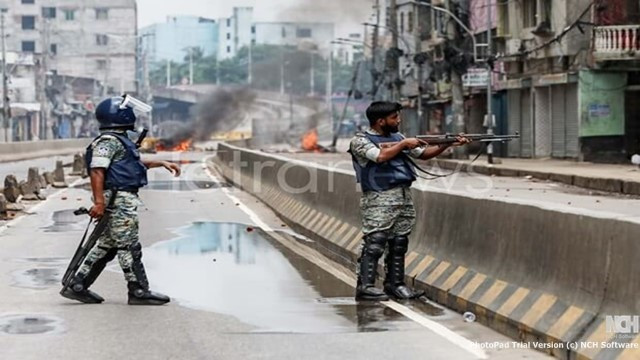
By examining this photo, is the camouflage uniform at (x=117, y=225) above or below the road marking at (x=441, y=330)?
above

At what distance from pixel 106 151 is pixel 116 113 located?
392 mm

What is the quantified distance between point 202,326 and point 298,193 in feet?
38.6

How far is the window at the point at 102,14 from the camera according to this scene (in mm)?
148875

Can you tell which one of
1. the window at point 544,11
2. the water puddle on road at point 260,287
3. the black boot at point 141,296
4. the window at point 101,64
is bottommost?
the water puddle on road at point 260,287

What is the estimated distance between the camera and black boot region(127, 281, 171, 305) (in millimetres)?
11234

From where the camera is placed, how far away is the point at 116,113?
37.0 ft

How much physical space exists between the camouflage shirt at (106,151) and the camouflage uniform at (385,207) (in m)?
2.07

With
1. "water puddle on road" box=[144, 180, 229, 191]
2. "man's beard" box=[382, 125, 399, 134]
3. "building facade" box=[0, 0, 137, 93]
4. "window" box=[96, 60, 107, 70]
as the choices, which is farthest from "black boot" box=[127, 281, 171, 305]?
"window" box=[96, 60, 107, 70]

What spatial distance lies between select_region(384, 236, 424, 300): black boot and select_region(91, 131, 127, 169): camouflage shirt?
2540 millimetres

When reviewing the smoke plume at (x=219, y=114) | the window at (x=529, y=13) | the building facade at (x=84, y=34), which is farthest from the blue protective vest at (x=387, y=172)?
the building facade at (x=84, y=34)

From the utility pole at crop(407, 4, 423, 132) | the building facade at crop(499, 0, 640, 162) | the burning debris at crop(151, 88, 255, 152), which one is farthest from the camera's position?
the burning debris at crop(151, 88, 255, 152)

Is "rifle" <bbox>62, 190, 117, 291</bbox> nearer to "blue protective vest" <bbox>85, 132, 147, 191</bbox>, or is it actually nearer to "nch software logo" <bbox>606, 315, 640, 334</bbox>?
"blue protective vest" <bbox>85, 132, 147, 191</bbox>

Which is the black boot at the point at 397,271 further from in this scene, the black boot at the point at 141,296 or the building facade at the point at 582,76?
the building facade at the point at 582,76

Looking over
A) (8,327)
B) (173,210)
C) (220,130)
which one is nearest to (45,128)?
(220,130)
